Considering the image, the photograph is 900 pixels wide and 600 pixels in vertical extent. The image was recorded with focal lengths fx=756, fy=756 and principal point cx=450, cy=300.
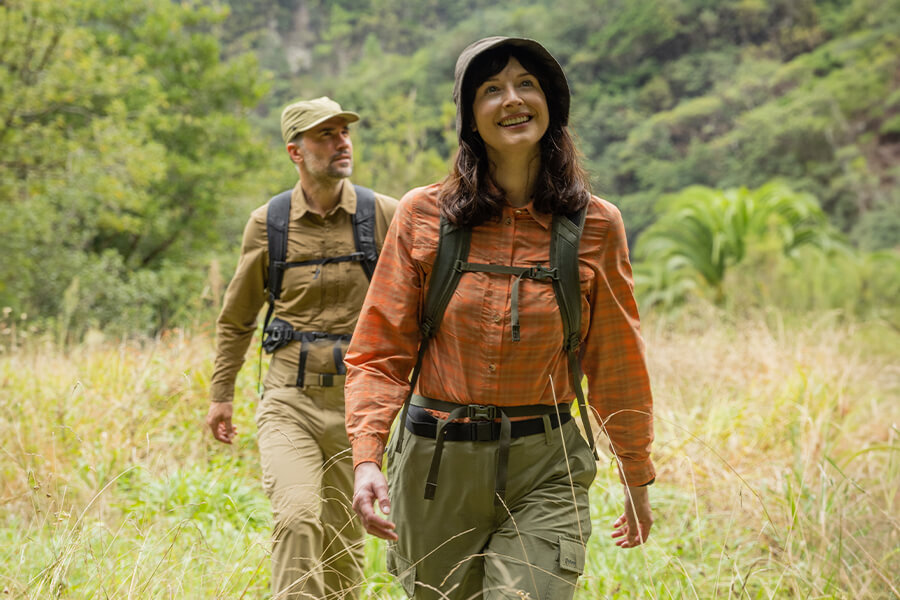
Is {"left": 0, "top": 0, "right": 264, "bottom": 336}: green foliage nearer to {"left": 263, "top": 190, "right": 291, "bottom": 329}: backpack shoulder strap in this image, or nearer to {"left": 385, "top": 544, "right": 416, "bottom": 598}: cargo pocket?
{"left": 263, "top": 190, "right": 291, "bottom": 329}: backpack shoulder strap

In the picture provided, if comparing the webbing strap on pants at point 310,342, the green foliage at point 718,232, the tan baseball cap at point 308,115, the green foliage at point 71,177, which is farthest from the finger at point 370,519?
the green foliage at point 718,232

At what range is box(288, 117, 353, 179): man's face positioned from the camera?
3.51 m

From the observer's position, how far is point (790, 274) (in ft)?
35.7

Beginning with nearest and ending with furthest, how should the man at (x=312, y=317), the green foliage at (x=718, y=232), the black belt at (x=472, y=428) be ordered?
the black belt at (x=472, y=428)
the man at (x=312, y=317)
the green foliage at (x=718, y=232)

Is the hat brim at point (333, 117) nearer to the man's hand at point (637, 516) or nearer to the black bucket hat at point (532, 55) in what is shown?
the black bucket hat at point (532, 55)

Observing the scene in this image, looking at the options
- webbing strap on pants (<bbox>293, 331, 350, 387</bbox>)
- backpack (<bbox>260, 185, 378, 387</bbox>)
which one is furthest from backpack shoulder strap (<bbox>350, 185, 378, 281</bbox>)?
webbing strap on pants (<bbox>293, 331, 350, 387</bbox>)

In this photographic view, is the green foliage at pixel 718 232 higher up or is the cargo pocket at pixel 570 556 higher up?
the cargo pocket at pixel 570 556

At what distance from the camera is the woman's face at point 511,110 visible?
6.68 feet

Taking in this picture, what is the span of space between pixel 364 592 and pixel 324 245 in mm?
1602

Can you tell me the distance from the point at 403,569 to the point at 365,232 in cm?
170

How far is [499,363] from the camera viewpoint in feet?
6.37

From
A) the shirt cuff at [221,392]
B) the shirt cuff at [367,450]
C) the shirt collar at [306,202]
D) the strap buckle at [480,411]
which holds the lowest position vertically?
the shirt cuff at [221,392]

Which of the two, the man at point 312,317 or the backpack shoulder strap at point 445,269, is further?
Answer: the man at point 312,317

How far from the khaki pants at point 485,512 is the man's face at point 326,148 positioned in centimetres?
179
